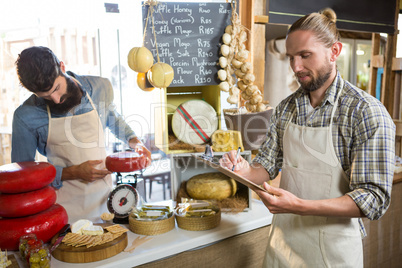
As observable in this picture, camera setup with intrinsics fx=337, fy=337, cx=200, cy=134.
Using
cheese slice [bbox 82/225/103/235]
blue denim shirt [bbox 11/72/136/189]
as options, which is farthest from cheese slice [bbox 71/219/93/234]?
blue denim shirt [bbox 11/72/136/189]

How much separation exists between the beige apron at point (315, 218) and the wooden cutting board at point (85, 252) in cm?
82

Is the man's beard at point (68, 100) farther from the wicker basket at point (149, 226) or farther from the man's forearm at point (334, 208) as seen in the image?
the man's forearm at point (334, 208)

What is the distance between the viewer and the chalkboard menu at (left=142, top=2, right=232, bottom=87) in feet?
7.62

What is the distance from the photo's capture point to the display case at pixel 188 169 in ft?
6.76

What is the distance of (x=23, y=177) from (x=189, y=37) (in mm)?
1450

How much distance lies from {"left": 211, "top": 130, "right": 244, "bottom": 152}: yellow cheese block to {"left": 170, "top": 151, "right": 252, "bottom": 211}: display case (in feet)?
0.25

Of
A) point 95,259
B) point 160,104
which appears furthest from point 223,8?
point 95,259

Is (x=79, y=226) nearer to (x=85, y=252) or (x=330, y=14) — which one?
(x=85, y=252)

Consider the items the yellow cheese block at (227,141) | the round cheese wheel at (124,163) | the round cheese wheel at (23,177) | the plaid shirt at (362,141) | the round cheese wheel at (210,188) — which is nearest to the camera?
the plaid shirt at (362,141)

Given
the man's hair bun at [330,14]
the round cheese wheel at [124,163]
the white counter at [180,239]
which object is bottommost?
the white counter at [180,239]

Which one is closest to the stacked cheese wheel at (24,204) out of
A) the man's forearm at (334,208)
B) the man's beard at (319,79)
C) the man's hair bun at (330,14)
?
the man's forearm at (334,208)

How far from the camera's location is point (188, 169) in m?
2.23

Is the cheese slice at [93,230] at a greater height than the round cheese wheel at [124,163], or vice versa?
the round cheese wheel at [124,163]

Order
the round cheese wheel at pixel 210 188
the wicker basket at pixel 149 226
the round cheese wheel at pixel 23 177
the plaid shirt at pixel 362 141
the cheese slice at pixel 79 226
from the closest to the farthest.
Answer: the plaid shirt at pixel 362 141 → the round cheese wheel at pixel 23 177 → the cheese slice at pixel 79 226 → the wicker basket at pixel 149 226 → the round cheese wheel at pixel 210 188
